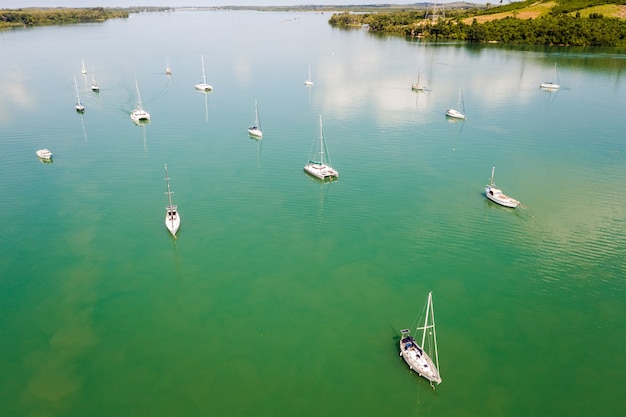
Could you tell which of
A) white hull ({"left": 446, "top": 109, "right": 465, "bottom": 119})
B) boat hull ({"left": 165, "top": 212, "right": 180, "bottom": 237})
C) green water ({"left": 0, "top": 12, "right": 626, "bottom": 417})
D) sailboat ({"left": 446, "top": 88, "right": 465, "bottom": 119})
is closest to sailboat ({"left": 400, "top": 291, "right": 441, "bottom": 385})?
green water ({"left": 0, "top": 12, "right": 626, "bottom": 417})

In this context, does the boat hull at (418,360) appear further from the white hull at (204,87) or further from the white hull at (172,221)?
the white hull at (204,87)

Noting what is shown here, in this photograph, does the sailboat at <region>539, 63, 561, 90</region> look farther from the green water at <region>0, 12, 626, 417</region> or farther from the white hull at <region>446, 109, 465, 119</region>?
the white hull at <region>446, 109, 465, 119</region>

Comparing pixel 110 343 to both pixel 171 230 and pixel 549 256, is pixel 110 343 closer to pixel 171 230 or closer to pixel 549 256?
pixel 171 230

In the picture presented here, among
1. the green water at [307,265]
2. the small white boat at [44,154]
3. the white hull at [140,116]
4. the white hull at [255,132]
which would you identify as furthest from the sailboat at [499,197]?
the white hull at [140,116]

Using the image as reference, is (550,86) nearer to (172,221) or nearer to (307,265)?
(307,265)

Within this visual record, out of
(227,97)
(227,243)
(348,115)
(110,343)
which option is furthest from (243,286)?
(227,97)

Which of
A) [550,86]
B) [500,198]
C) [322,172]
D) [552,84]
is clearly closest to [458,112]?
[550,86]

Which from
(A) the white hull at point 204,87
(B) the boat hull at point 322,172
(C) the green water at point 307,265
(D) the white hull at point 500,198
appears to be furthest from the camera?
(A) the white hull at point 204,87
